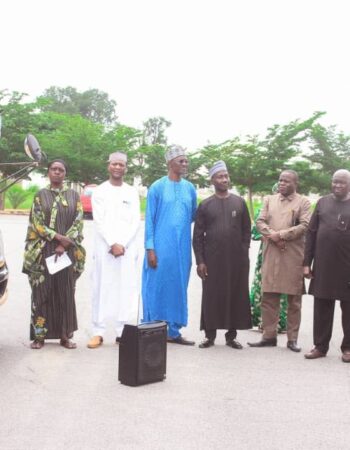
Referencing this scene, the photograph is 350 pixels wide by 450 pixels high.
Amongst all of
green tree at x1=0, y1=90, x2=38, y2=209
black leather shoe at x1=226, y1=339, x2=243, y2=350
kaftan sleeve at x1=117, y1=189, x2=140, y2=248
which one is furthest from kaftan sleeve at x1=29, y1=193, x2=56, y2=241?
green tree at x1=0, y1=90, x2=38, y2=209

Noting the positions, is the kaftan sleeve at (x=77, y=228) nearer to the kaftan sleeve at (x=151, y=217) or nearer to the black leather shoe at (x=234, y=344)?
the kaftan sleeve at (x=151, y=217)

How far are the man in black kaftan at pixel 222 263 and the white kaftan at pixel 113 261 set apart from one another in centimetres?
73

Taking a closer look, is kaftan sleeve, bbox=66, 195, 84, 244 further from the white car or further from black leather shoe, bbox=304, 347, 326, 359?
black leather shoe, bbox=304, 347, 326, 359

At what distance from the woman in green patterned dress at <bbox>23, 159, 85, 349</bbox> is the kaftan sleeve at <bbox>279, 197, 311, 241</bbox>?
2.20m

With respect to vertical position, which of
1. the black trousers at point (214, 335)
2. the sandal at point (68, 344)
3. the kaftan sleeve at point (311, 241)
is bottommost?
the sandal at point (68, 344)

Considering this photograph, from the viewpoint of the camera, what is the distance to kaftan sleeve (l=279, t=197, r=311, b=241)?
7340 mm

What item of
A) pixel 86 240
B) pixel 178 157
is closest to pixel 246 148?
pixel 86 240

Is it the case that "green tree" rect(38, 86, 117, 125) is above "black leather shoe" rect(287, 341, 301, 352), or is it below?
above

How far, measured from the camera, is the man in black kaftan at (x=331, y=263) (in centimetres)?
692

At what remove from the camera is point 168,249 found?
24.8 ft

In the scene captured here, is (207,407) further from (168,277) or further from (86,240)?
(86,240)

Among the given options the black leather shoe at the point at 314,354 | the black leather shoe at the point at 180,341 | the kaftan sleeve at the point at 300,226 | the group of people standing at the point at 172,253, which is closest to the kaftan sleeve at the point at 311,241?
the group of people standing at the point at 172,253

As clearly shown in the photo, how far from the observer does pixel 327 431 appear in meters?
4.77

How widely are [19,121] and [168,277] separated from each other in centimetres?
3667
